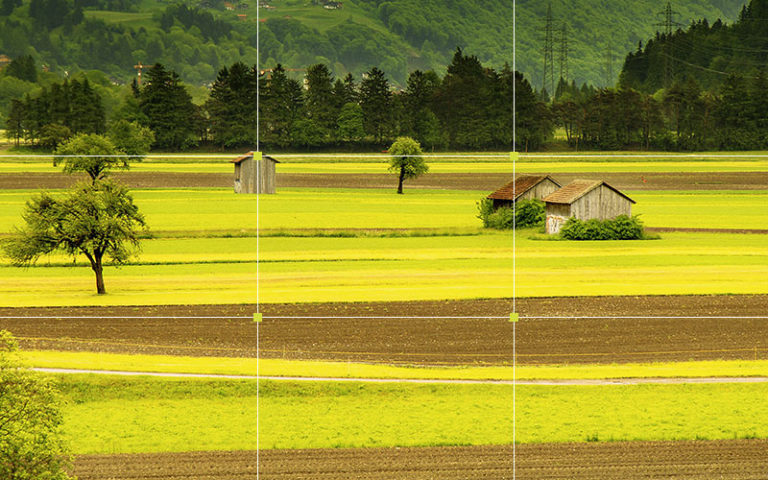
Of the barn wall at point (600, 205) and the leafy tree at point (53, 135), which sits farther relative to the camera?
the leafy tree at point (53, 135)

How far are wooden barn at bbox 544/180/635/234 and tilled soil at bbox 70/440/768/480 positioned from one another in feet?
134

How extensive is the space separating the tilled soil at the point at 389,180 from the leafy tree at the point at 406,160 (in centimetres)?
694

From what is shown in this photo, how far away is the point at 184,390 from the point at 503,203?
45201 mm

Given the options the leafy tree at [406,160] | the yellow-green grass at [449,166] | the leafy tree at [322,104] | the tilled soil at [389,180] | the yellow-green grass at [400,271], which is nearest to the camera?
the yellow-green grass at [400,271]

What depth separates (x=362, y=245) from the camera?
68.9 meters

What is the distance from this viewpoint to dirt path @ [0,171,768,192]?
10244cm

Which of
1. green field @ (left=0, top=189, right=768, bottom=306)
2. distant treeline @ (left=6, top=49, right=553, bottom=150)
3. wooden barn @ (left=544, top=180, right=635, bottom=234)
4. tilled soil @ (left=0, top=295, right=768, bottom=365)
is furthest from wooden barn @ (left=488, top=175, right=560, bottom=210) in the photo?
tilled soil @ (left=0, top=295, right=768, bottom=365)

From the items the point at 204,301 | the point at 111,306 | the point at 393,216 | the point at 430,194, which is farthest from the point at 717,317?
the point at 430,194

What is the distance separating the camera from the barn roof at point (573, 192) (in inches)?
2707

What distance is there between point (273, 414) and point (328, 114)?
2455 inches

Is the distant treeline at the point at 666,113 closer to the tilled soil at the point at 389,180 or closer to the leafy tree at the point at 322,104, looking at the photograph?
the tilled soil at the point at 389,180

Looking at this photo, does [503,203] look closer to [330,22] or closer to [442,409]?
[442,409]

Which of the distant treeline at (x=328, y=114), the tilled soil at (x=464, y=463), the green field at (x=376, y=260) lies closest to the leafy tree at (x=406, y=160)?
the distant treeline at (x=328, y=114)

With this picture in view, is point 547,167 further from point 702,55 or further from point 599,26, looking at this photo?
point 702,55
